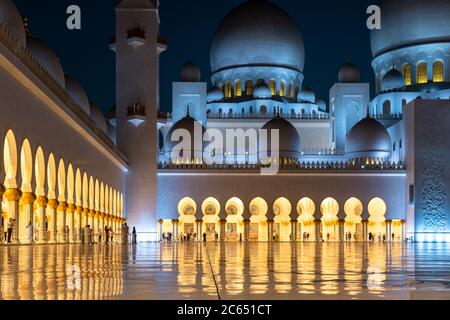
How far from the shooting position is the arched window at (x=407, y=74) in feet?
112

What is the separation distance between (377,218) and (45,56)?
1464 cm

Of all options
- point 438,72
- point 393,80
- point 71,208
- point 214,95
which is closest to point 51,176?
point 71,208

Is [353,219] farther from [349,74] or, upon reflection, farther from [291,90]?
[291,90]

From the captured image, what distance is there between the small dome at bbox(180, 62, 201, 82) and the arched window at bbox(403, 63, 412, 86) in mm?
8995

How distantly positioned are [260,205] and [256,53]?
8541 millimetres

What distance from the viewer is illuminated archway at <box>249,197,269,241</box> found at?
29.7 meters

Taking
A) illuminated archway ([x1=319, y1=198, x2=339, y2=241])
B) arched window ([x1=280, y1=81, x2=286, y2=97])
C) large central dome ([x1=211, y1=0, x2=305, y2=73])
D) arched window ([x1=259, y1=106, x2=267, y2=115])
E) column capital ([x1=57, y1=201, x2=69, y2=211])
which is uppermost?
large central dome ([x1=211, y1=0, x2=305, y2=73])

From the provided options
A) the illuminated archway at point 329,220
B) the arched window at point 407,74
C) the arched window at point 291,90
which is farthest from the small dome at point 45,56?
the arched window at point 407,74

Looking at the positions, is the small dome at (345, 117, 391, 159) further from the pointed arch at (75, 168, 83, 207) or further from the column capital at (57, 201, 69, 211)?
the column capital at (57, 201, 69, 211)

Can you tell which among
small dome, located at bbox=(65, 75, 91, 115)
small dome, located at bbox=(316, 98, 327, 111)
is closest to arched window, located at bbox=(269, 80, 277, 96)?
small dome, located at bbox=(316, 98, 327, 111)

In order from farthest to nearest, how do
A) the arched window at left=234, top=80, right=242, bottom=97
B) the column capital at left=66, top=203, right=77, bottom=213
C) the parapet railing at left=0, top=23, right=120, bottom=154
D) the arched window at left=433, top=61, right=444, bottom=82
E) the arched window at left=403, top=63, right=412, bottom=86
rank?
the arched window at left=234, top=80, right=242, bottom=97
the arched window at left=403, top=63, right=412, bottom=86
the arched window at left=433, top=61, right=444, bottom=82
the column capital at left=66, top=203, right=77, bottom=213
the parapet railing at left=0, top=23, right=120, bottom=154

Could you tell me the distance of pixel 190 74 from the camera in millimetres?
34625
